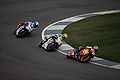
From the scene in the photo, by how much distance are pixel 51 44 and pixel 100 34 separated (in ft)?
15.9

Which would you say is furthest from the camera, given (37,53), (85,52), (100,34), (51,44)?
(100,34)

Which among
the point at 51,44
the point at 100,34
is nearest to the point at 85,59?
the point at 51,44

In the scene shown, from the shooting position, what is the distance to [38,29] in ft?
82.5

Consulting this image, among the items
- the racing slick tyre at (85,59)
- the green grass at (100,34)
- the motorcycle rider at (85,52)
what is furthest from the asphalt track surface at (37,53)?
the green grass at (100,34)

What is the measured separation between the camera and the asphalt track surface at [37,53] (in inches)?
679

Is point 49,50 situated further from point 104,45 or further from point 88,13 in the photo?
point 88,13

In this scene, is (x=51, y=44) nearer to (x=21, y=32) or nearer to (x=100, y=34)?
(x=21, y=32)

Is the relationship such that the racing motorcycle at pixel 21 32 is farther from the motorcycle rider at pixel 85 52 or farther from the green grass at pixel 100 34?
the motorcycle rider at pixel 85 52

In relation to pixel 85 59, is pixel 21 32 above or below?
above

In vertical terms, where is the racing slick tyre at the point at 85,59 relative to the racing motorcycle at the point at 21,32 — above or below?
below

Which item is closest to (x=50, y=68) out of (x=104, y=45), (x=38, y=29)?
(x=104, y=45)

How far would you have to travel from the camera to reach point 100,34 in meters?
24.3

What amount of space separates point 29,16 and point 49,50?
27.8 ft

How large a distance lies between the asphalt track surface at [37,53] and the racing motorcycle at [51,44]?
0.29m
